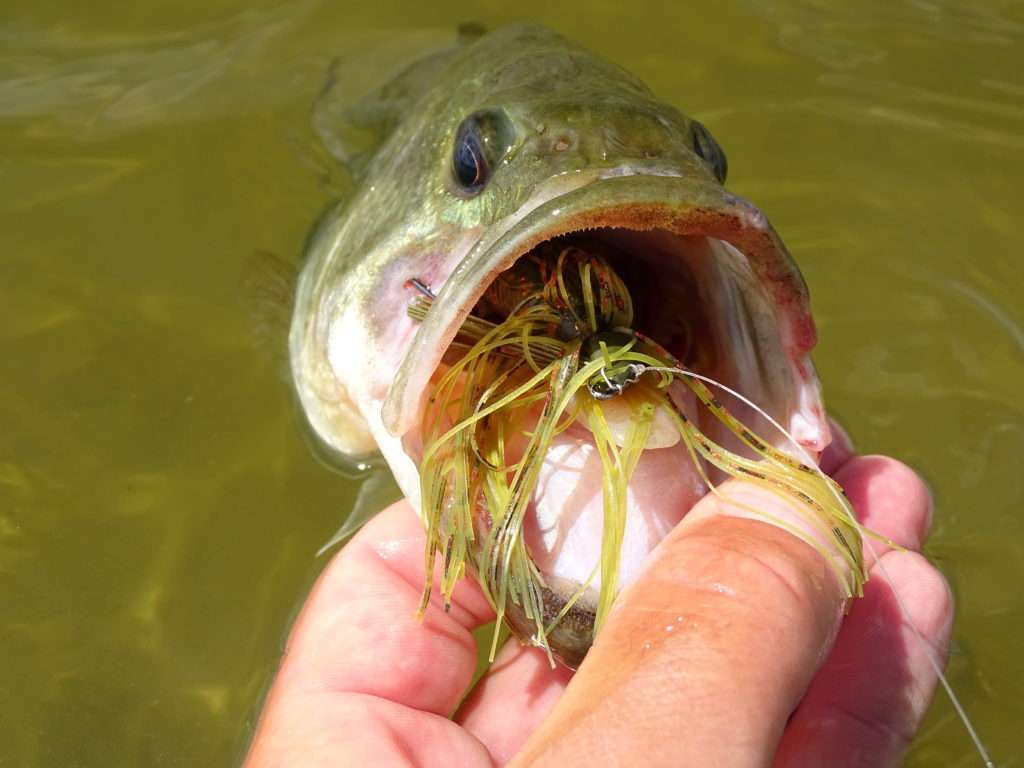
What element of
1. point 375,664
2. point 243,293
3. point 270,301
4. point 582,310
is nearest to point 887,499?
point 582,310

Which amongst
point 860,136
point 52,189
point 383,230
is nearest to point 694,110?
point 860,136

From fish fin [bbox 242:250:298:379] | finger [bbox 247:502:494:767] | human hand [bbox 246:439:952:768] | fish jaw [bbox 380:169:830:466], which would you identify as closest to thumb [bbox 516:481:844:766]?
human hand [bbox 246:439:952:768]

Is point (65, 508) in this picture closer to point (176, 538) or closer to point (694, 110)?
point (176, 538)

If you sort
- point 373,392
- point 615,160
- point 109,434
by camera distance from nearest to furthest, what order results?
point 615,160 → point 373,392 → point 109,434

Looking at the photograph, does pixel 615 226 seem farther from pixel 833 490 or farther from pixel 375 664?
pixel 375 664

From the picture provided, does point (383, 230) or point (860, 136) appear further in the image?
point (860, 136)
